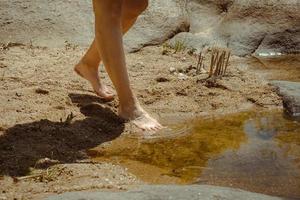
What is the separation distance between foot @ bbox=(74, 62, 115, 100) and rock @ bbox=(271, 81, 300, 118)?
44.9 inches

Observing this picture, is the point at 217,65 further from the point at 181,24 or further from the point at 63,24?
Answer: the point at 63,24

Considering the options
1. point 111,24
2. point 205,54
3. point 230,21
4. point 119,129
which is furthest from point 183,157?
point 230,21

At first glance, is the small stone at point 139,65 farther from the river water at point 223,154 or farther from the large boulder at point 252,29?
the river water at point 223,154

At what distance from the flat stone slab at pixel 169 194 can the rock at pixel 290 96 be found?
165 centimetres

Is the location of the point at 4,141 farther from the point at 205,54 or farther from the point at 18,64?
the point at 205,54

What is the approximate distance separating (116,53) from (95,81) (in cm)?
69

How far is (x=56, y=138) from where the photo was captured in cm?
317

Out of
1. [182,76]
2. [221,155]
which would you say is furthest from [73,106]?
[182,76]

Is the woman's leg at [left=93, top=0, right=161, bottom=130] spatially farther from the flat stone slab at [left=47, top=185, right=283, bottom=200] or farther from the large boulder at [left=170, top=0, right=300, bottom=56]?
the large boulder at [left=170, top=0, right=300, bottom=56]

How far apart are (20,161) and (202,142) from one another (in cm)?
102

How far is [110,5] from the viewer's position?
315 cm

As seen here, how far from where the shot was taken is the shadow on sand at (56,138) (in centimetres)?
283

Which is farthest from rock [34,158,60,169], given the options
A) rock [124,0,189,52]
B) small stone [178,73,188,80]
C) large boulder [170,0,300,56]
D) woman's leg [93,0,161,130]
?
large boulder [170,0,300,56]

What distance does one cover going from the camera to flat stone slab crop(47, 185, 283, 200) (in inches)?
86.2
